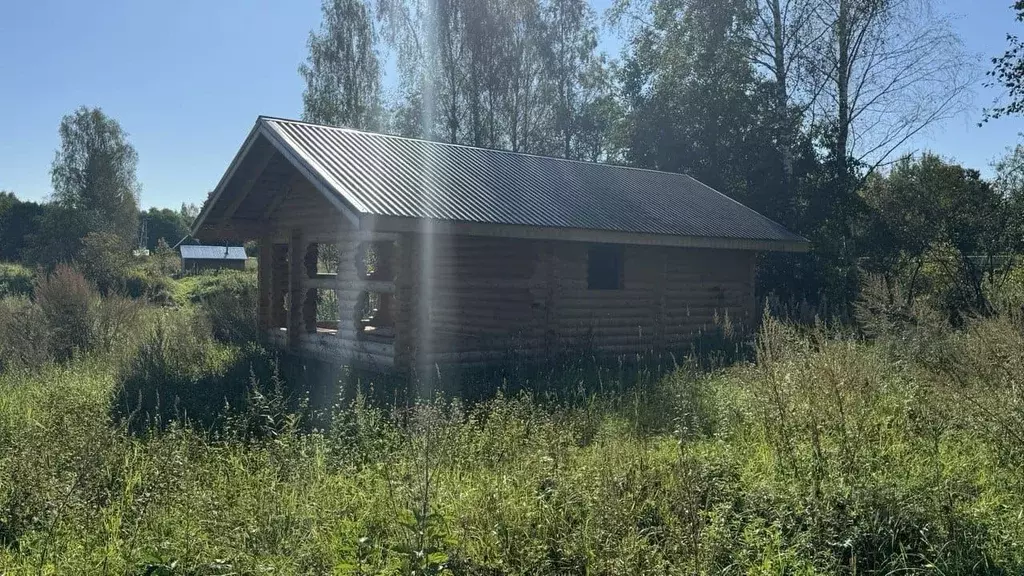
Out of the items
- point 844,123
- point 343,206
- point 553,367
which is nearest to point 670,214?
point 553,367

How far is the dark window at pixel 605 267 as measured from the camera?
1401 cm

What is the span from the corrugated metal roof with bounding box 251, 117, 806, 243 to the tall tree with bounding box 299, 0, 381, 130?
1695 cm

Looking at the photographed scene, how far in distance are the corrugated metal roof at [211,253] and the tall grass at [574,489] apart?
5257 centimetres

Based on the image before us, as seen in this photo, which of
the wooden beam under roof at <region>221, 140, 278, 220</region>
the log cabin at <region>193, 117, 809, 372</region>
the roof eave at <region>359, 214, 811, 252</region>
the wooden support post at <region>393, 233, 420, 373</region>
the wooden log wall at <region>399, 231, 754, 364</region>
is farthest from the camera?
the wooden beam under roof at <region>221, 140, 278, 220</region>

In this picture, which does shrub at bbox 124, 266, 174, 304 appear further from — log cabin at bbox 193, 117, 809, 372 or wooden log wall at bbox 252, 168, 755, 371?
wooden log wall at bbox 252, 168, 755, 371

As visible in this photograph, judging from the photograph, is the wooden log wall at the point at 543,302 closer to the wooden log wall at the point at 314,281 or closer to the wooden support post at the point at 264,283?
the wooden log wall at the point at 314,281

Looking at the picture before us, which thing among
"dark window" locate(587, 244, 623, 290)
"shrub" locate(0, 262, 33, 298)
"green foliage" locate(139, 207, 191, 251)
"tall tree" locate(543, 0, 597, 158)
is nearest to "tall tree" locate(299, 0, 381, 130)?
"tall tree" locate(543, 0, 597, 158)

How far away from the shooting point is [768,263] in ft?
69.7

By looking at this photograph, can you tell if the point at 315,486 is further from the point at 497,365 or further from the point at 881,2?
the point at 881,2

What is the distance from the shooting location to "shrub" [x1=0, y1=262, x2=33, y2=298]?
32.8 meters

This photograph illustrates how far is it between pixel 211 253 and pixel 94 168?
9.99m

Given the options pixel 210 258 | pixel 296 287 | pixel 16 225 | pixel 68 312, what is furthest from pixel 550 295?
pixel 16 225

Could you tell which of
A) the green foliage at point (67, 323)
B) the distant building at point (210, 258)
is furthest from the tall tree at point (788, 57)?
the distant building at point (210, 258)

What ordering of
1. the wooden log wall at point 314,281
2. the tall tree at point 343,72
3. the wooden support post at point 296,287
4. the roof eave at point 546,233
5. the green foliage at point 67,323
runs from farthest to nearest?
the tall tree at point 343,72 < the wooden support post at point 296,287 < the green foliage at point 67,323 < the wooden log wall at point 314,281 < the roof eave at point 546,233
